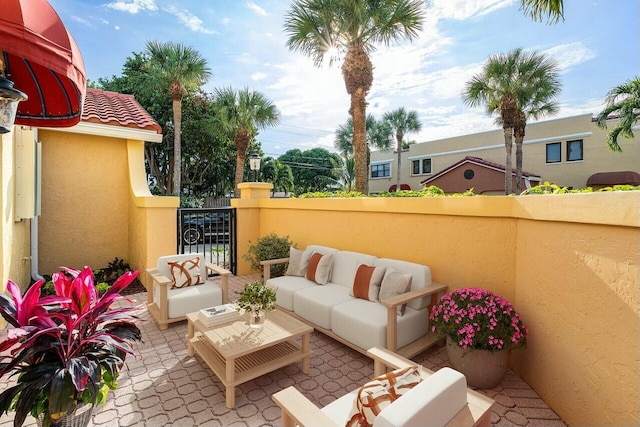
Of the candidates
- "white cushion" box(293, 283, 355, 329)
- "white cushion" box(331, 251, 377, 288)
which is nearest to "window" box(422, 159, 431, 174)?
"white cushion" box(331, 251, 377, 288)

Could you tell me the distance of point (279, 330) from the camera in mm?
3420

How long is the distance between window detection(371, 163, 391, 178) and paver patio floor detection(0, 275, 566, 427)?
950 inches

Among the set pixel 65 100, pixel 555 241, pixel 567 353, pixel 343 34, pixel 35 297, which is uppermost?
pixel 343 34

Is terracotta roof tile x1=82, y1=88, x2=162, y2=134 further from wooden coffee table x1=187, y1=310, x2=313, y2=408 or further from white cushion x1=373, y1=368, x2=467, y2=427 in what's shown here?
white cushion x1=373, y1=368, x2=467, y2=427

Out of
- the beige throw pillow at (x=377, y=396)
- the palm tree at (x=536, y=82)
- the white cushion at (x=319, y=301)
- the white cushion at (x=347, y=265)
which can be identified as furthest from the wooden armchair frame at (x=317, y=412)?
the palm tree at (x=536, y=82)

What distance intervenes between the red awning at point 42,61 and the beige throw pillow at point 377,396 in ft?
9.96

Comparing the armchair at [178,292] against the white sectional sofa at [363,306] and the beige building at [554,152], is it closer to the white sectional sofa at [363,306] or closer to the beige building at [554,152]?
the white sectional sofa at [363,306]

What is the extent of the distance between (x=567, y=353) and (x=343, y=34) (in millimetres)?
8419

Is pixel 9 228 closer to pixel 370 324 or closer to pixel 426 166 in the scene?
pixel 370 324

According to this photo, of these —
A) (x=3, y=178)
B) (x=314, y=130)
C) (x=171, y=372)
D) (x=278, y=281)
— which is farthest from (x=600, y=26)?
(x=314, y=130)

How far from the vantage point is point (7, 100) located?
2.38 meters

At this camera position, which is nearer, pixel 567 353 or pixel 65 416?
pixel 65 416

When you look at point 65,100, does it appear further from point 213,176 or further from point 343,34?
point 213,176

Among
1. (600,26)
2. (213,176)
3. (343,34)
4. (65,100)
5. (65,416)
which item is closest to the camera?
(65,416)
